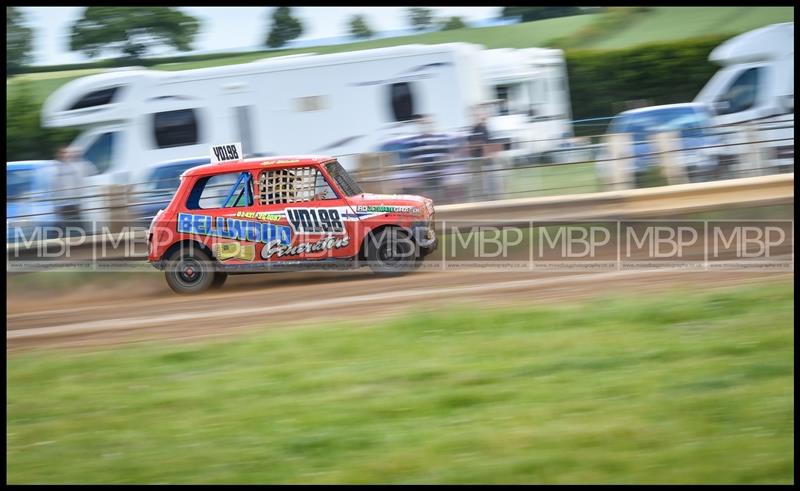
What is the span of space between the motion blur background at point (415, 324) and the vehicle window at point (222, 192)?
1168mm

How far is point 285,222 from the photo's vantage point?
1070 centimetres

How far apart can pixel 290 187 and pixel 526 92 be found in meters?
8.66

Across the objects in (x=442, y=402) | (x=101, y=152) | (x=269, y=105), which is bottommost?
(x=442, y=402)

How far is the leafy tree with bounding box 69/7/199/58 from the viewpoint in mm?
24641

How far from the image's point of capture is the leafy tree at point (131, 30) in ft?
80.8

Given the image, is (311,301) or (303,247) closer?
(311,301)

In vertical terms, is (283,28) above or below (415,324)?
above

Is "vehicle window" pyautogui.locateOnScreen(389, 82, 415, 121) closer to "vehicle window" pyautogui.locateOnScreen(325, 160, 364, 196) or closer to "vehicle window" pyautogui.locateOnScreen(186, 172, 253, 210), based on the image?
"vehicle window" pyautogui.locateOnScreen(325, 160, 364, 196)

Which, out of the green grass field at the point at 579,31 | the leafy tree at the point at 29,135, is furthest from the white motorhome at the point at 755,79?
the leafy tree at the point at 29,135

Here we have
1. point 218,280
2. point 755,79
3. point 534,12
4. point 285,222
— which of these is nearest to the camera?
point 285,222

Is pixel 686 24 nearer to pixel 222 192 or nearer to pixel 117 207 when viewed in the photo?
pixel 117 207

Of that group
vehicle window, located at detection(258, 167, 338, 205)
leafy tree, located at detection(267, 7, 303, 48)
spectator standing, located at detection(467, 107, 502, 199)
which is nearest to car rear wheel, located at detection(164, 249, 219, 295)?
vehicle window, located at detection(258, 167, 338, 205)

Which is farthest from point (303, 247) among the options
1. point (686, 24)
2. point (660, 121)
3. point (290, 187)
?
point (686, 24)

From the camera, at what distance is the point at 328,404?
20.9 feet
